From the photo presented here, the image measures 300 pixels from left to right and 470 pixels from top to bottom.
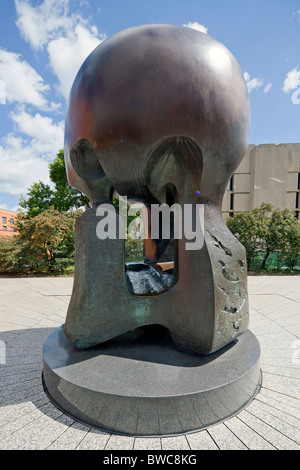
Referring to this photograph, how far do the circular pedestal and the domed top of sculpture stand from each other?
1.92 meters

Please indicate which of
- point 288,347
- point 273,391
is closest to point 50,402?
point 273,391

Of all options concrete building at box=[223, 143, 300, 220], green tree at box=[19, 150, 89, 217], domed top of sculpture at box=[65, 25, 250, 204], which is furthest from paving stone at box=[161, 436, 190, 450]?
concrete building at box=[223, 143, 300, 220]

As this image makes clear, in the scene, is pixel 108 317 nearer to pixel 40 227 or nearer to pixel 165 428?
pixel 165 428

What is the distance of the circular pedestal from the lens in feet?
6.75

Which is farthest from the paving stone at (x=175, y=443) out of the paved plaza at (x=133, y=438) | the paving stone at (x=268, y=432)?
the paving stone at (x=268, y=432)

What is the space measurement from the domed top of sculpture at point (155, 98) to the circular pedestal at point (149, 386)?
6.30ft

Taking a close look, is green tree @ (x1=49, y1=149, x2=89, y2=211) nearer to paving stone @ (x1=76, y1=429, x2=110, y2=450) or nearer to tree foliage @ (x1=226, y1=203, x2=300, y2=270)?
tree foliage @ (x1=226, y1=203, x2=300, y2=270)

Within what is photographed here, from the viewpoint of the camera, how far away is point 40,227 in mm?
12531

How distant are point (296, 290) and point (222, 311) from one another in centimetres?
644

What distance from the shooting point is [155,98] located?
231 centimetres

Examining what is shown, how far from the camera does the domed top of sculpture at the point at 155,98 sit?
2.33 meters

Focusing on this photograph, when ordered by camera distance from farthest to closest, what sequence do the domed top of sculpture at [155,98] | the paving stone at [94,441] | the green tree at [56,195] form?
the green tree at [56,195] < the domed top of sculpture at [155,98] < the paving stone at [94,441]

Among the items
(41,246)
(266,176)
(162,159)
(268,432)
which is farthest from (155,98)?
(266,176)

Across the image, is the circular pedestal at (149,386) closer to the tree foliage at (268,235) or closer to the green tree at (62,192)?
the tree foliage at (268,235)
